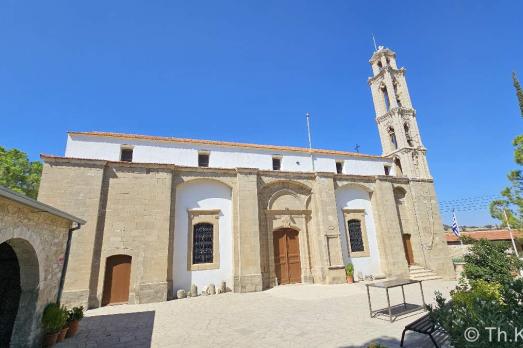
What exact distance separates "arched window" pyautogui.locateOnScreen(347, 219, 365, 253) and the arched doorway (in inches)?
681

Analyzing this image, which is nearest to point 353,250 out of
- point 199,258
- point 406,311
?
point 406,311

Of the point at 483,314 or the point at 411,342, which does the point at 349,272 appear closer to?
the point at 411,342

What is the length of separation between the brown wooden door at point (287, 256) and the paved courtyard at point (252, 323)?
11.0 feet

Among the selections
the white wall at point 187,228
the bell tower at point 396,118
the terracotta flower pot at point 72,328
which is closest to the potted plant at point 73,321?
the terracotta flower pot at point 72,328

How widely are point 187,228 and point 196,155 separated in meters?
4.73

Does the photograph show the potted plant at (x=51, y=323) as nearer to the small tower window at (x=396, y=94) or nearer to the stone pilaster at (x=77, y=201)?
the stone pilaster at (x=77, y=201)

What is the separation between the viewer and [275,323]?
818 centimetres

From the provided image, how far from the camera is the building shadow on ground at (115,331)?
6996 millimetres

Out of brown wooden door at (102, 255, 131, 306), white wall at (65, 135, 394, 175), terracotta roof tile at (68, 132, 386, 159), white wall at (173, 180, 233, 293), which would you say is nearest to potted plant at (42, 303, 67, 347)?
brown wooden door at (102, 255, 131, 306)

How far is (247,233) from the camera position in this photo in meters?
15.1

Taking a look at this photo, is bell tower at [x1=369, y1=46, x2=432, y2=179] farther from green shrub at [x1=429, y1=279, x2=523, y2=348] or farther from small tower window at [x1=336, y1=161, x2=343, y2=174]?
green shrub at [x1=429, y1=279, x2=523, y2=348]

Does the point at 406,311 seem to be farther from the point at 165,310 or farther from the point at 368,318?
the point at 165,310

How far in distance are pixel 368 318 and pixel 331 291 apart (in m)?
5.38

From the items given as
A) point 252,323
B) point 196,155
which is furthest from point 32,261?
point 196,155
